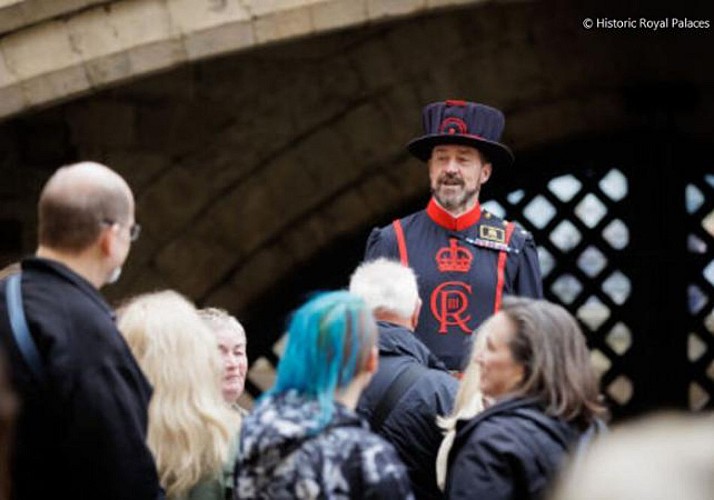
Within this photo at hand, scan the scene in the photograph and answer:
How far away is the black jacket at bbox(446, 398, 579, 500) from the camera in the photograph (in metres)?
4.63

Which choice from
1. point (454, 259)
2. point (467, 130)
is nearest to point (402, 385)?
point (454, 259)

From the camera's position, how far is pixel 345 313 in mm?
4457

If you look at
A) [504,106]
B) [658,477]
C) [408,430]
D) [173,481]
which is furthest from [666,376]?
[658,477]

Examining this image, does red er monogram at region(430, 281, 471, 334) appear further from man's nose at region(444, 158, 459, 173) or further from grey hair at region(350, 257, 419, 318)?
grey hair at region(350, 257, 419, 318)

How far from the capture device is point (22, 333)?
463cm

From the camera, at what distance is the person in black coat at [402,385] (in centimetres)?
568

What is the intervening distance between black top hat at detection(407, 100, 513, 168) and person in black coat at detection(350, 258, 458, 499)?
1.15 metres

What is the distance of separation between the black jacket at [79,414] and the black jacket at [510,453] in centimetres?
66

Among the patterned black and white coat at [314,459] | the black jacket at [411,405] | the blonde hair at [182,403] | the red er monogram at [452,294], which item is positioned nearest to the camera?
the patterned black and white coat at [314,459]

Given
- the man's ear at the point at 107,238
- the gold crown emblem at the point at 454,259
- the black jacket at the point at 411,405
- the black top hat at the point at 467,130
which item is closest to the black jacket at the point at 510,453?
the man's ear at the point at 107,238

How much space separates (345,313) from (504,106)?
23.1 ft

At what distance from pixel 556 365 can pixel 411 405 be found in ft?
3.29

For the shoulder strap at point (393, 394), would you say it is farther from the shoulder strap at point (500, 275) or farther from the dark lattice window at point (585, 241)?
the dark lattice window at point (585, 241)

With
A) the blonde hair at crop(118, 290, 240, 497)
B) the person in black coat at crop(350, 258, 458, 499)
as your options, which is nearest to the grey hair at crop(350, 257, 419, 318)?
the person in black coat at crop(350, 258, 458, 499)
